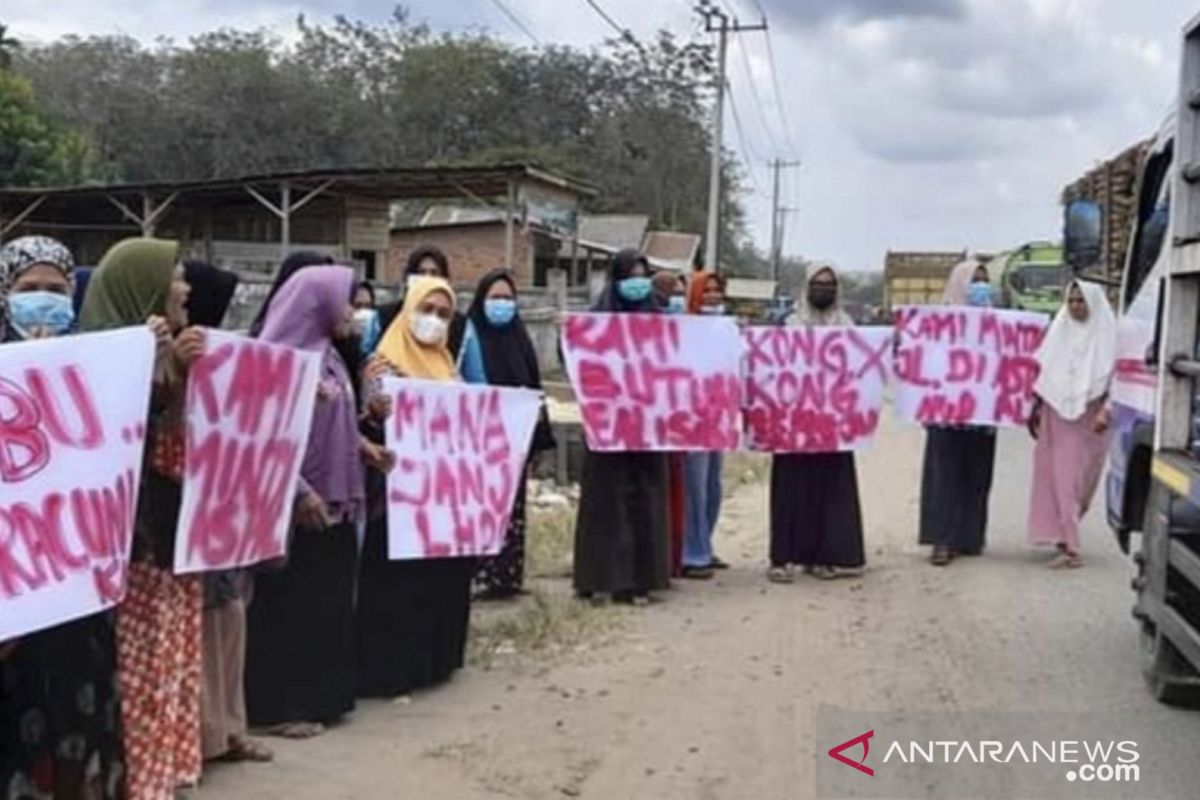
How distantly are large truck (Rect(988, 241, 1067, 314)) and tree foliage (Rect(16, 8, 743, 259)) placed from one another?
24.1m

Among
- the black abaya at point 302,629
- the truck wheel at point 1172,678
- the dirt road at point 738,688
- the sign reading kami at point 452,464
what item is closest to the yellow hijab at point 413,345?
the sign reading kami at point 452,464

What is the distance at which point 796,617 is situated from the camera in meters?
7.03

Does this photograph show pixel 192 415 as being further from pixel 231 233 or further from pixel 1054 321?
pixel 231 233

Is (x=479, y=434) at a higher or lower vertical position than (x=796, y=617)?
higher

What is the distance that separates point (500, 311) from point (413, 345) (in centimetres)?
107

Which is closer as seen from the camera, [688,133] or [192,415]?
[192,415]

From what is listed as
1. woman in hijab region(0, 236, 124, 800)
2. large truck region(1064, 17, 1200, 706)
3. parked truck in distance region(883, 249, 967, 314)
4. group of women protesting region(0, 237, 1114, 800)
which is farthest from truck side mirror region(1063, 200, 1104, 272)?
parked truck in distance region(883, 249, 967, 314)

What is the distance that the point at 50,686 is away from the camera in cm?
347

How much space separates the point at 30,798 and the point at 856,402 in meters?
5.36

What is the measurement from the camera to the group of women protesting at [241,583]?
11.6 ft

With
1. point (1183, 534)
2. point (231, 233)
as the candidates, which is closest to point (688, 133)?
point (231, 233)

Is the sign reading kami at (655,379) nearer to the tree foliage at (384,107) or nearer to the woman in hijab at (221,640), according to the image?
the woman in hijab at (221,640)

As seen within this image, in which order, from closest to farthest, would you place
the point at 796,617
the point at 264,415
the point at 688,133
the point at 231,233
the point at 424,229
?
the point at 264,415, the point at 796,617, the point at 231,233, the point at 424,229, the point at 688,133

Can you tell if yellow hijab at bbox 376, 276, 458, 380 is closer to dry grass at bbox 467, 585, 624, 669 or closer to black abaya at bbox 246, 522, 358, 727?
black abaya at bbox 246, 522, 358, 727
